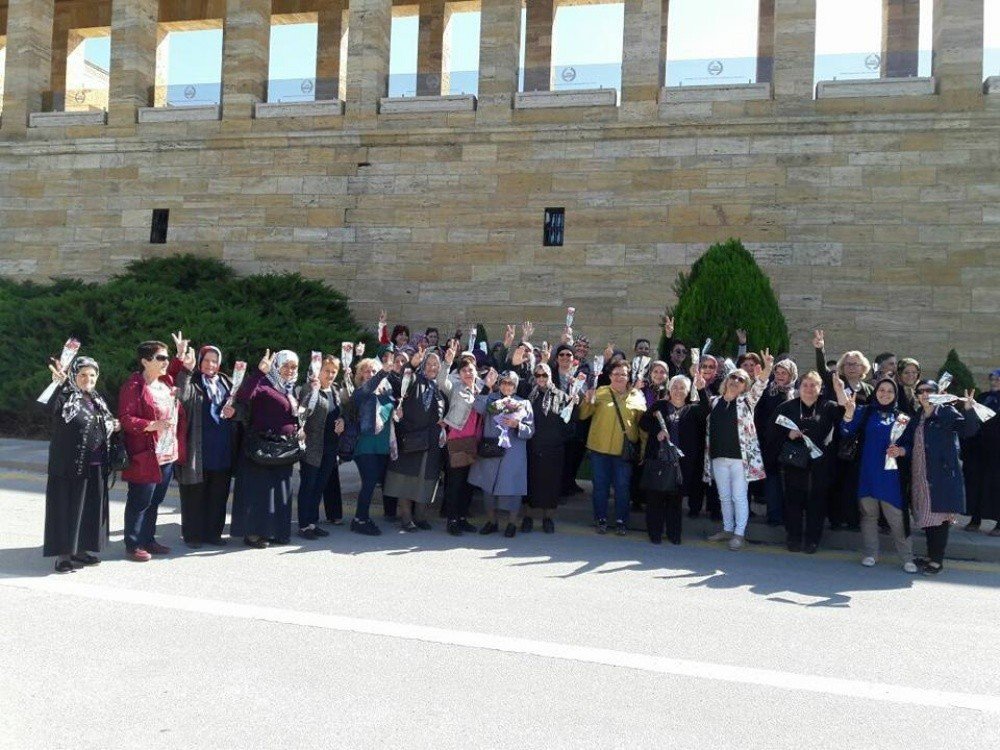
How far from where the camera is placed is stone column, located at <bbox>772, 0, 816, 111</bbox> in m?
16.1

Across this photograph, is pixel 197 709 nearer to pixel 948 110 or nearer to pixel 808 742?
pixel 808 742

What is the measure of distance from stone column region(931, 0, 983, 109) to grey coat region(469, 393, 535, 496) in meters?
11.6

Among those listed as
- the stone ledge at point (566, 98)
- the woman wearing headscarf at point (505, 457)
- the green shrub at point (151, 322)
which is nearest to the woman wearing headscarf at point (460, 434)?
the woman wearing headscarf at point (505, 457)

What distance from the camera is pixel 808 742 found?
394cm

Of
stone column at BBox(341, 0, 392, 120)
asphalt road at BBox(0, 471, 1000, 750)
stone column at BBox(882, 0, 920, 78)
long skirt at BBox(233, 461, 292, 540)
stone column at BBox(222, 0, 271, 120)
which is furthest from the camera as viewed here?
stone column at BBox(222, 0, 271, 120)

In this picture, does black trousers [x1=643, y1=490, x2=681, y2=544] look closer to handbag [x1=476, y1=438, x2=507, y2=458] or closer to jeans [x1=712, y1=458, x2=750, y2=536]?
jeans [x1=712, y1=458, x2=750, y2=536]

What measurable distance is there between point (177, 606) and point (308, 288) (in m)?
12.0

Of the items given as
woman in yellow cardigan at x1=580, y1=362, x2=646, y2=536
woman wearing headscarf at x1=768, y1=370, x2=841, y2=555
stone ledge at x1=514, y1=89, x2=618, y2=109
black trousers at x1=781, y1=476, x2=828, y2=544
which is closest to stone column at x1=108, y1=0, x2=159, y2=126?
stone ledge at x1=514, y1=89, x2=618, y2=109

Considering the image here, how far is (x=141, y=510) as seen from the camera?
24.2 feet

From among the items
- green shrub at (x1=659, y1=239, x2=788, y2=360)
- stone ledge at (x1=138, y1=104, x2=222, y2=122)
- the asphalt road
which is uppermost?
stone ledge at (x1=138, y1=104, x2=222, y2=122)

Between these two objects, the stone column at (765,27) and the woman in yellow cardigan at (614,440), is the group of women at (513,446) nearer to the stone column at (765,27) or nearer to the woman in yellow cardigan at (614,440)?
the woman in yellow cardigan at (614,440)

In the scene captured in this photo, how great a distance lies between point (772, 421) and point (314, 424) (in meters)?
4.73

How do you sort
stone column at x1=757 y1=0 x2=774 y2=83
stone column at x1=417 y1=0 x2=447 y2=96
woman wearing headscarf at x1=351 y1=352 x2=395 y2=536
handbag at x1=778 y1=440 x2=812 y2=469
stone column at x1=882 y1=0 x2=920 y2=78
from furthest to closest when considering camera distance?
stone column at x1=417 y1=0 x2=447 y2=96 → stone column at x1=757 y1=0 x2=774 y2=83 → stone column at x1=882 y1=0 x2=920 y2=78 → woman wearing headscarf at x1=351 y1=352 x2=395 y2=536 → handbag at x1=778 y1=440 x2=812 y2=469

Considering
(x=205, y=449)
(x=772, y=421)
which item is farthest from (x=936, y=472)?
(x=205, y=449)
